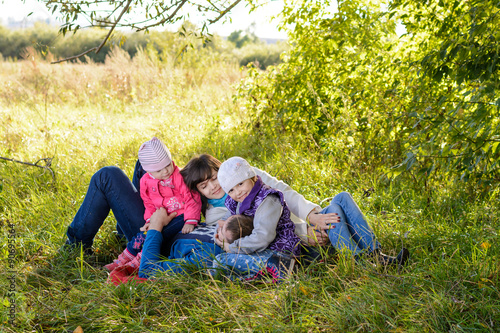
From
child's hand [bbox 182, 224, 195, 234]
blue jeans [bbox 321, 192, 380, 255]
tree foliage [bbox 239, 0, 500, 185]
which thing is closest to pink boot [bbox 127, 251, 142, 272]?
child's hand [bbox 182, 224, 195, 234]

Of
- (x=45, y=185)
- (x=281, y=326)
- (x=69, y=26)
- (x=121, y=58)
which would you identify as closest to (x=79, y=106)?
(x=121, y=58)

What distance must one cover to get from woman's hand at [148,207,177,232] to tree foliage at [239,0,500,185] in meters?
1.71

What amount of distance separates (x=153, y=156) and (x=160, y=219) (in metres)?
0.41

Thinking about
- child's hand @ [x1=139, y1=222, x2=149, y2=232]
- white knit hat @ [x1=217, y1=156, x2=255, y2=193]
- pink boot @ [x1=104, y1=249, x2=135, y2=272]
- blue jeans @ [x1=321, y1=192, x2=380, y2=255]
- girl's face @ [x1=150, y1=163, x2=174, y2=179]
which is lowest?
pink boot @ [x1=104, y1=249, x2=135, y2=272]

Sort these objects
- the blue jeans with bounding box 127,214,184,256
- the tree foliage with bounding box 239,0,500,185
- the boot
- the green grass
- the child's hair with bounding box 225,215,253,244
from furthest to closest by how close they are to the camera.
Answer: the tree foliage with bounding box 239,0,500,185 → the blue jeans with bounding box 127,214,184,256 → the child's hair with bounding box 225,215,253,244 → the boot → the green grass

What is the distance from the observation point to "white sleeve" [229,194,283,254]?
7.25ft

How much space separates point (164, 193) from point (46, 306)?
3.29 feet

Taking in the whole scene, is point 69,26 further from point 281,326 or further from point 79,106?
point 79,106

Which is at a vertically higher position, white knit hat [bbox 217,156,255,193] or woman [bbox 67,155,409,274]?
white knit hat [bbox 217,156,255,193]

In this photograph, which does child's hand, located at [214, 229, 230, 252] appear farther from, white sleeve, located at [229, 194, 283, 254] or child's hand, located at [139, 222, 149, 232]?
child's hand, located at [139, 222, 149, 232]

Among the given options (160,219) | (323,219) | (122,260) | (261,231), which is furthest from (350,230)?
(122,260)

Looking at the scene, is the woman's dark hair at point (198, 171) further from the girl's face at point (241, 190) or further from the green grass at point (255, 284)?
the green grass at point (255, 284)

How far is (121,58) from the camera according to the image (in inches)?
395

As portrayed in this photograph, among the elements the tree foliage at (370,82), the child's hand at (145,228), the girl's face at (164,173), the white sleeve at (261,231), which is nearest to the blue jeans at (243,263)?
the white sleeve at (261,231)
